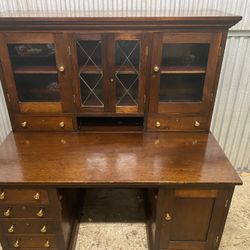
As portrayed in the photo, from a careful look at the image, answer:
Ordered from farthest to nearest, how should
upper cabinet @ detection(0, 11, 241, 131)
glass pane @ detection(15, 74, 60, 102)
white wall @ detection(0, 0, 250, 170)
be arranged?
1. white wall @ detection(0, 0, 250, 170)
2. glass pane @ detection(15, 74, 60, 102)
3. upper cabinet @ detection(0, 11, 241, 131)

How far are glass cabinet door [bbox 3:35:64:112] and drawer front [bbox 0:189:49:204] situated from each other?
0.55 meters

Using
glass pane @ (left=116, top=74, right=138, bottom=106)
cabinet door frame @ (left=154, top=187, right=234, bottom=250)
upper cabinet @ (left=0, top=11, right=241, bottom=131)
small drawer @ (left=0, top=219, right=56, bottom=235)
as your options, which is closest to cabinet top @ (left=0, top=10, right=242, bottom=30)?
upper cabinet @ (left=0, top=11, right=241, bottom=131)

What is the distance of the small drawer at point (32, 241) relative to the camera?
4.77ft

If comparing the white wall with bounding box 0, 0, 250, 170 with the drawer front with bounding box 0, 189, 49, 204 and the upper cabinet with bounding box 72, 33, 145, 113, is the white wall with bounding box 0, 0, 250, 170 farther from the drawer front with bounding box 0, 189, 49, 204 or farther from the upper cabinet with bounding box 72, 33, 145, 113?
the drawer front with bounding box 0, 189, 49, 204

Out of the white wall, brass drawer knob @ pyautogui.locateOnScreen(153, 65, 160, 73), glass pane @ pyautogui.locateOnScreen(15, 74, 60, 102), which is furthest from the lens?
the white wall

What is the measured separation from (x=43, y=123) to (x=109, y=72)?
1.93 feet

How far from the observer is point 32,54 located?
1465 millimetres

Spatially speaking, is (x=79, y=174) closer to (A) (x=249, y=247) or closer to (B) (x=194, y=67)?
(B) (x=194, y=67)

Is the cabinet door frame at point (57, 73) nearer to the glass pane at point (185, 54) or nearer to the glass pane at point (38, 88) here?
the glass pane at point (38, 88)

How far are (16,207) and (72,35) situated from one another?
3.41 feet

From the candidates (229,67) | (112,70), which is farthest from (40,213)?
(229,67)

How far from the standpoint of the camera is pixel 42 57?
4.86ft

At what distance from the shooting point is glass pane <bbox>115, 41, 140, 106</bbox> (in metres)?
1.41

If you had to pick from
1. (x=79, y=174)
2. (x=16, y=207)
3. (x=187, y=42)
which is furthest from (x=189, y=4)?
(x=16, y=207)
